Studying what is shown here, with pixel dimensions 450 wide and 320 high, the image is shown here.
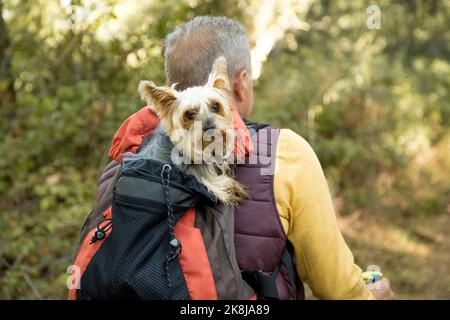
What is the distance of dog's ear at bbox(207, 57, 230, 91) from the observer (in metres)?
2.06

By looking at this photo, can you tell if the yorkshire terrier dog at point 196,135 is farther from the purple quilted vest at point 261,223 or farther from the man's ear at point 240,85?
the man's ear at point 240,85

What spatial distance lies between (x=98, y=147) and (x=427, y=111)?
7.50 m

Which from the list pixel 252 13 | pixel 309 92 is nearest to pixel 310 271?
pixel 252 13

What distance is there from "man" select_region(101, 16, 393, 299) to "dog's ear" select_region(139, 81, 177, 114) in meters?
0.20

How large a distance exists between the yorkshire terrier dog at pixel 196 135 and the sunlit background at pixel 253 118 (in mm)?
2434

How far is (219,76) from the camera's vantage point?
2.06 meters

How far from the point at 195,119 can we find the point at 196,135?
0.22 ft

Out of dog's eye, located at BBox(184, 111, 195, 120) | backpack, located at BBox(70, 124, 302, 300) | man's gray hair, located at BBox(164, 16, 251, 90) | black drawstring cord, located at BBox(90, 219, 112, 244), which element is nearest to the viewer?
backpack, located at BBox(70, 124, 302, 300)

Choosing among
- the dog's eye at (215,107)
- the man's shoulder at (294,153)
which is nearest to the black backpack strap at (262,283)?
the man's shoulder at (294,153)

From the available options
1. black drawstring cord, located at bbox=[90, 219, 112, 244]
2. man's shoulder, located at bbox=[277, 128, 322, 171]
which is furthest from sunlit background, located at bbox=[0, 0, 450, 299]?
man's shoulder, located at bbox=[277, 128, 322, 171]

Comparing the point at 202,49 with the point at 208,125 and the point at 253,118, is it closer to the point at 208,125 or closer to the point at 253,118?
the point at 208,125

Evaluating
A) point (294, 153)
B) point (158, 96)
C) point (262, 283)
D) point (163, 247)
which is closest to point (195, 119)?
point (158, 96)

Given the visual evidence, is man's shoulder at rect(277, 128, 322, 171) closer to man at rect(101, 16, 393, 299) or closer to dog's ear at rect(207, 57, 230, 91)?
man at rect(101, 16, 393, 299)
